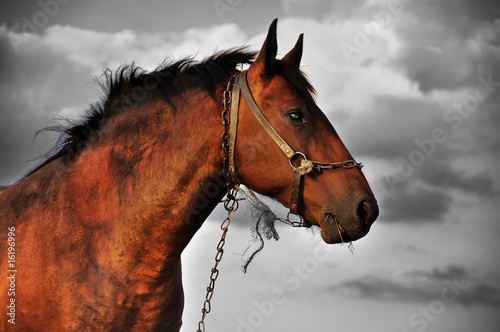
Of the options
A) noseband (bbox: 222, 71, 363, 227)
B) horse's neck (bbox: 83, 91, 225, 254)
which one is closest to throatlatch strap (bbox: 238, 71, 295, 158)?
noseband (bbox: 222, 71, 363, 227)

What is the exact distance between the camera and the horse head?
392 centimetres

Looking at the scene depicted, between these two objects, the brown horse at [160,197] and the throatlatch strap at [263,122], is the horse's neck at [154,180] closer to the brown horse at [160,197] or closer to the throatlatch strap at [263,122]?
the brown horse at [160,197]

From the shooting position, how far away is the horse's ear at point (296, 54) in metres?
4.67

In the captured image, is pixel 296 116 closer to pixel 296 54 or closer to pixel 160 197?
pixel 296 54

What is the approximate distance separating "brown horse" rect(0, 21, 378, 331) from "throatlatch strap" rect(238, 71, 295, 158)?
0.04 ft

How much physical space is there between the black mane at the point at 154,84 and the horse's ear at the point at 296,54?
229 mm

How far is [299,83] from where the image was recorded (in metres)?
4.22

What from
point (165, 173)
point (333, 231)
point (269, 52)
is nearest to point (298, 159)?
point (333, 231)

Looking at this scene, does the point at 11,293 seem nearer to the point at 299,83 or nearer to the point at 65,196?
the point at 65,196

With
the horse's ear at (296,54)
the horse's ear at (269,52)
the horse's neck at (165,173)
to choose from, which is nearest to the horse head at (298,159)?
the horse's ear at (269,52)

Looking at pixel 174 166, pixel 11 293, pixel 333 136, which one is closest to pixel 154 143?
pixel 174 166

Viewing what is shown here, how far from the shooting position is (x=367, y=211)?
3.88 metres

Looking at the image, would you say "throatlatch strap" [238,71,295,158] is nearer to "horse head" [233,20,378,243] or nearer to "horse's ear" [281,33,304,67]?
"horse head" [233,20,378,243]

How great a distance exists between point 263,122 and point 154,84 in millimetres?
1225
